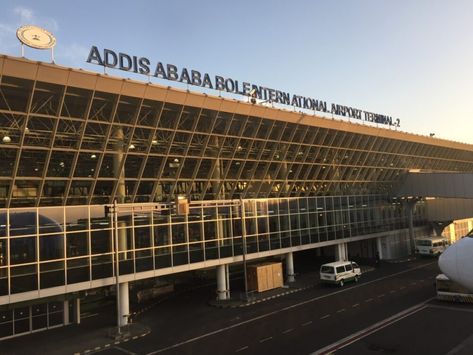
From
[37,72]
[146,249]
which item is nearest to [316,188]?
[146,249]

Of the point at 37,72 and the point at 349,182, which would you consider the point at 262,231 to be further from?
the point at 37,72

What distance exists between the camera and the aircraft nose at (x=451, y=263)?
10773 mm

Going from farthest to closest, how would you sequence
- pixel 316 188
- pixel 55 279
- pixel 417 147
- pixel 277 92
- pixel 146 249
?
pixel 417 147, pixel 316 188, pixel 277 92, pixel 146 249, pixel 55 279

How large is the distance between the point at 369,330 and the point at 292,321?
593 cm

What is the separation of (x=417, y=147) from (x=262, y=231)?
31.1 meters

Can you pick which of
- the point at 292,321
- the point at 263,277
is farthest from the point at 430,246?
the point at 292,321

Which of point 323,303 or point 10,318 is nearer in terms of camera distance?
point 10,318

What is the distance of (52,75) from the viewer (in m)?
27.4

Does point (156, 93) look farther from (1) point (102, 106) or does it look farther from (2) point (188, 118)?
(2) point (188, 118)

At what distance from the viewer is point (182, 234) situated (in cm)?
3981

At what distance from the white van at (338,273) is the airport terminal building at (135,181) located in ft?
15.7

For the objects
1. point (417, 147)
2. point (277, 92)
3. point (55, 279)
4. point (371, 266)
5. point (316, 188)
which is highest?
point (277, 92)

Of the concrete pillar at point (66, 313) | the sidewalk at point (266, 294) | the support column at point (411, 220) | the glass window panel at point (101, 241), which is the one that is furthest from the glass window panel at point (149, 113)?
the support column at point (411, 220)

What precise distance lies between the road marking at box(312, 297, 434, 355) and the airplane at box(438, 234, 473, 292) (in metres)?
16.5
